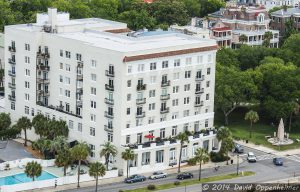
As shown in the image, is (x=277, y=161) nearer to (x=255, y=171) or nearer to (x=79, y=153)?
(x=255, y=171)

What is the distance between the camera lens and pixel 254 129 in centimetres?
17425

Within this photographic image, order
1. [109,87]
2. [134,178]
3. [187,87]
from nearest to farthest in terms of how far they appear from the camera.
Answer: [134,178] → [109,87] → [187,87]

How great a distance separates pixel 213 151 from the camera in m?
154

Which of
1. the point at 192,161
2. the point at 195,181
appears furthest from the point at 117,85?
the point at 195,181

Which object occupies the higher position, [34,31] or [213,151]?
[34,31]

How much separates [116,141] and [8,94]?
31.2 metres

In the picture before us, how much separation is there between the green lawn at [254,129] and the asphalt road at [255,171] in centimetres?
632

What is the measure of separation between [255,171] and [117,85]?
29.1m

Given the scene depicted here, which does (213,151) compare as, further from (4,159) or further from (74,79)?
(4,159)

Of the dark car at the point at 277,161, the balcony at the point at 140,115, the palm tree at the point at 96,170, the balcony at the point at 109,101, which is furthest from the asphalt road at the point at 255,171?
the balcony at the point at 109,101

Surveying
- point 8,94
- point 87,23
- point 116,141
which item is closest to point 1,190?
point 116,141

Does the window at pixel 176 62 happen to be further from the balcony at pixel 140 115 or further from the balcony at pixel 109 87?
the balcony at pixel 109 87

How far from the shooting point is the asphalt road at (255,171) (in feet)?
448

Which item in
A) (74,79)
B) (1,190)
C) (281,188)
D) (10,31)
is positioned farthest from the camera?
(10,31)
